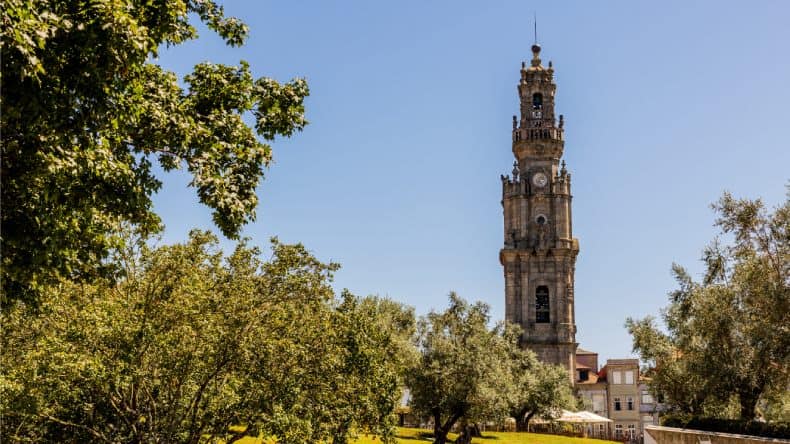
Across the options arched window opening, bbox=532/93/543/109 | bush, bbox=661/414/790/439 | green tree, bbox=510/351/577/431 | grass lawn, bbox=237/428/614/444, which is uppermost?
arched window opening, bbox=532/93/543/109

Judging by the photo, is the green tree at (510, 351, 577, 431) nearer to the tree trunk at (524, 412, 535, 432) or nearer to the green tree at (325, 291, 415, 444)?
the tree trunk at (524, 412, 535, 432)

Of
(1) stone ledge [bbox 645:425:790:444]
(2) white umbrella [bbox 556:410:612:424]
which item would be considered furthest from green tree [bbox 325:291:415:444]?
(2) white umbrella [bbox 556:410:612:424]

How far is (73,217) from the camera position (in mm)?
13961

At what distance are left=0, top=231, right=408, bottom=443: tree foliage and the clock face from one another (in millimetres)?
78380

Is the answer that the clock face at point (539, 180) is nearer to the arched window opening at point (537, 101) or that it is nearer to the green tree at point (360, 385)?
the arched window opening at point (537, 101)

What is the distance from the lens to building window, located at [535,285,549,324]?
331 feet

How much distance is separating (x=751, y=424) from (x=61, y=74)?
3070 cm

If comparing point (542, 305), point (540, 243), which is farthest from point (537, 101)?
point (542, 305)

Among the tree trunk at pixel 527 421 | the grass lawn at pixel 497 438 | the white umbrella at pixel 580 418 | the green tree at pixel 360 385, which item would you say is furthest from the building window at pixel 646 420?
the green tree at pixel 360 385

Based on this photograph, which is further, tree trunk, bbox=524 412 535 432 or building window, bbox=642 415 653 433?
building window, bbox=642 415 653 433

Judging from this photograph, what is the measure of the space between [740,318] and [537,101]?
255 ft

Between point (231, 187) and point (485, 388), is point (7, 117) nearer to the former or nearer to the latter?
point (231, 187)

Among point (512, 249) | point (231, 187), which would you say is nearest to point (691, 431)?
point (231, 187)

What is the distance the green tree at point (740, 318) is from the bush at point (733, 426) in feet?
4.58
